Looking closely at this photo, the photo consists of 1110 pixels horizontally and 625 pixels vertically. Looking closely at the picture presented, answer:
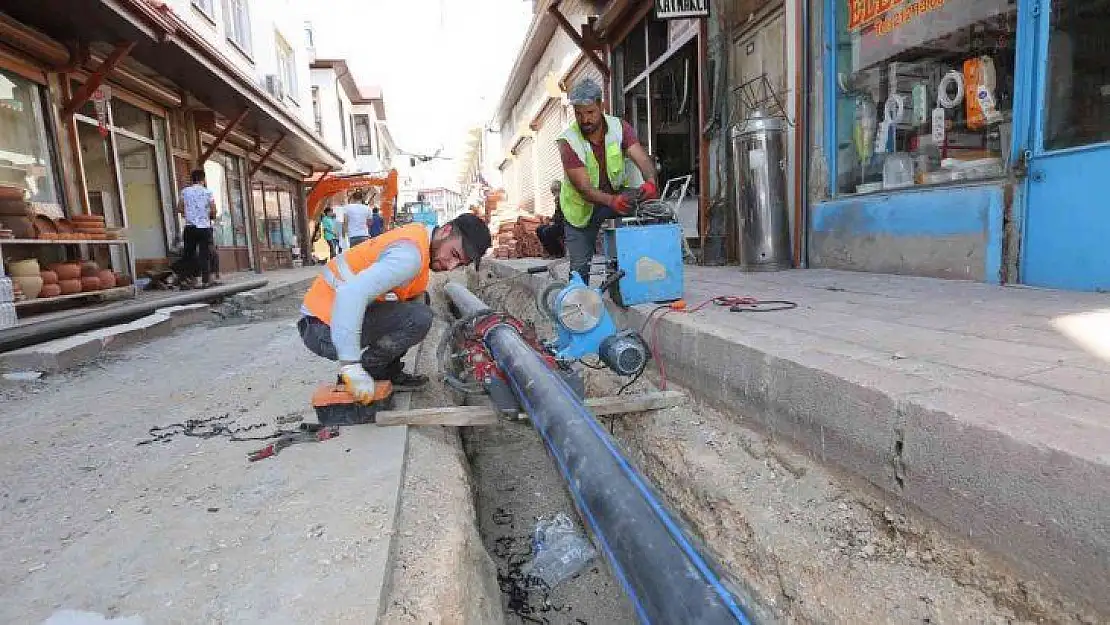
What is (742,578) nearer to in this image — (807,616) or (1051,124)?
(807,616)

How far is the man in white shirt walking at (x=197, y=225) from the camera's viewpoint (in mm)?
7832

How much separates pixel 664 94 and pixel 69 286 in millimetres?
7987

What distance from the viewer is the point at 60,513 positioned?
1.84 m

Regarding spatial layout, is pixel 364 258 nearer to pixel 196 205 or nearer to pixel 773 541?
pixel 773 541

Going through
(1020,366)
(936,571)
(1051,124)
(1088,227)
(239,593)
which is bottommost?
(936,571)

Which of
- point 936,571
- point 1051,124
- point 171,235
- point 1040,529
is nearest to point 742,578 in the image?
point 936,571

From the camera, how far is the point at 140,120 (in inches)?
357

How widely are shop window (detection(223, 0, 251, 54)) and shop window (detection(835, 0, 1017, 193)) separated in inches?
474

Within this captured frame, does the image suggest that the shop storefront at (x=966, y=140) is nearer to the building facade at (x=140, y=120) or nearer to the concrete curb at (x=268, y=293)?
the concrete curb at (x=268, y=293)

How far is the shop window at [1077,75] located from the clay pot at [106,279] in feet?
26.8

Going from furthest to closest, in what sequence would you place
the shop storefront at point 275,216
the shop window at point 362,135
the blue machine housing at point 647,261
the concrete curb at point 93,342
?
the shop window at point 362,135 → the shop storefront at point 275,216 → the concrete curb at point 93,342 → the blue machine housing at point 647,261

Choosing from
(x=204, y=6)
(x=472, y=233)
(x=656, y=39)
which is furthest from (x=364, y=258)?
(x=204, y=6)

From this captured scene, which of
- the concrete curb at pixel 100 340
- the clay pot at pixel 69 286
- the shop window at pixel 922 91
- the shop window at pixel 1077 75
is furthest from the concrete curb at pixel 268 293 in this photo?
the shop window at pixel 1077 75

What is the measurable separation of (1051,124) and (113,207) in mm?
10540
